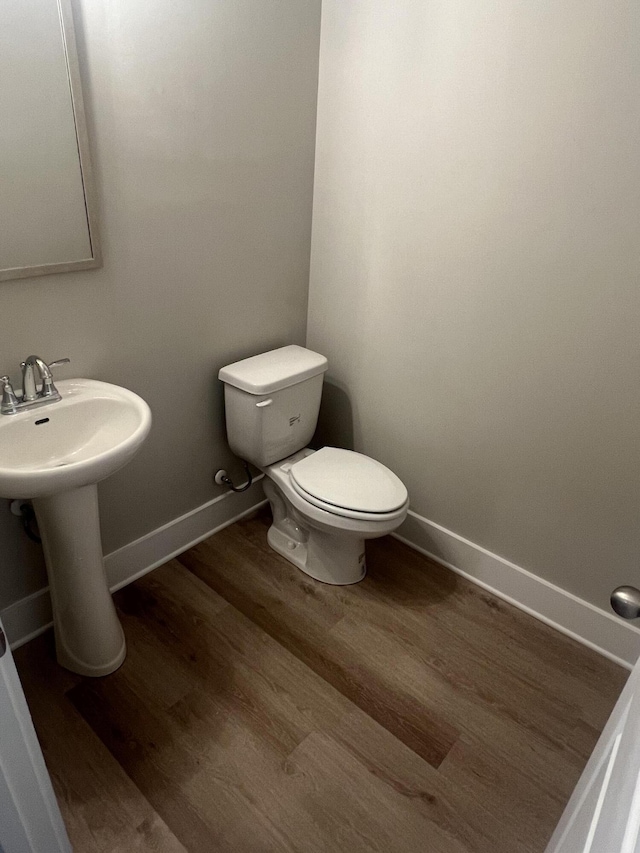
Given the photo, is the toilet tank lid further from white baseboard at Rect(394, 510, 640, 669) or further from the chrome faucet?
white baseboard at Rect(394, 510, 640, 669)

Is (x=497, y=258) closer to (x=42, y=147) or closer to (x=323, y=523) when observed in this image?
(x=323, y=523)

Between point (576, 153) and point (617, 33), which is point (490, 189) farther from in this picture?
point (617, 33)

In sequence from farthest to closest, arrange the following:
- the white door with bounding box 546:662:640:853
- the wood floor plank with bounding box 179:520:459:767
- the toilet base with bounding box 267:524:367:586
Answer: the toilet base with bounding box 267:524:367:586 < the wood floor plank with bounding box 179:520:459:767 < the white door with bounding box 546:662:640:853

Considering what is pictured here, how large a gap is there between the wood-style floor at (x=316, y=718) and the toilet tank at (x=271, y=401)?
18.9 inches

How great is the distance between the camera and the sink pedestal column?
1.36 metres

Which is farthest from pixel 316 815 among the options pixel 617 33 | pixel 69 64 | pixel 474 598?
pixel 617 33

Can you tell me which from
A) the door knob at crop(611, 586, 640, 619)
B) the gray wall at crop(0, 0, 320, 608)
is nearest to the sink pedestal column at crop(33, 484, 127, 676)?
the gray wall at crop(0, 0, 320, 608)

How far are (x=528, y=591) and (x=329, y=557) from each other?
0.71 meters

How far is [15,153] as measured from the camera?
4.17 feet

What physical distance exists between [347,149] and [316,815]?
198 cm

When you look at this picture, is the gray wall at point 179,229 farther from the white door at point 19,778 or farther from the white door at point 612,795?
the white door at point 612,795

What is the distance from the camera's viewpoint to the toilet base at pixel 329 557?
76.2 inches

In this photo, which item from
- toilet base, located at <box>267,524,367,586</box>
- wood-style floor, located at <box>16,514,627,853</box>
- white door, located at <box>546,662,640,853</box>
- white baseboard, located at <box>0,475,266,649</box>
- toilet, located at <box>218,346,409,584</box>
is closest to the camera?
white door, located at <box>546,662,640,853</box>

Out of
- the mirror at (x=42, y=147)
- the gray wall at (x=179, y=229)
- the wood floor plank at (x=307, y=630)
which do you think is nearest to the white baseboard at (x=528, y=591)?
the wood floor plank at (x=307, y=630)
